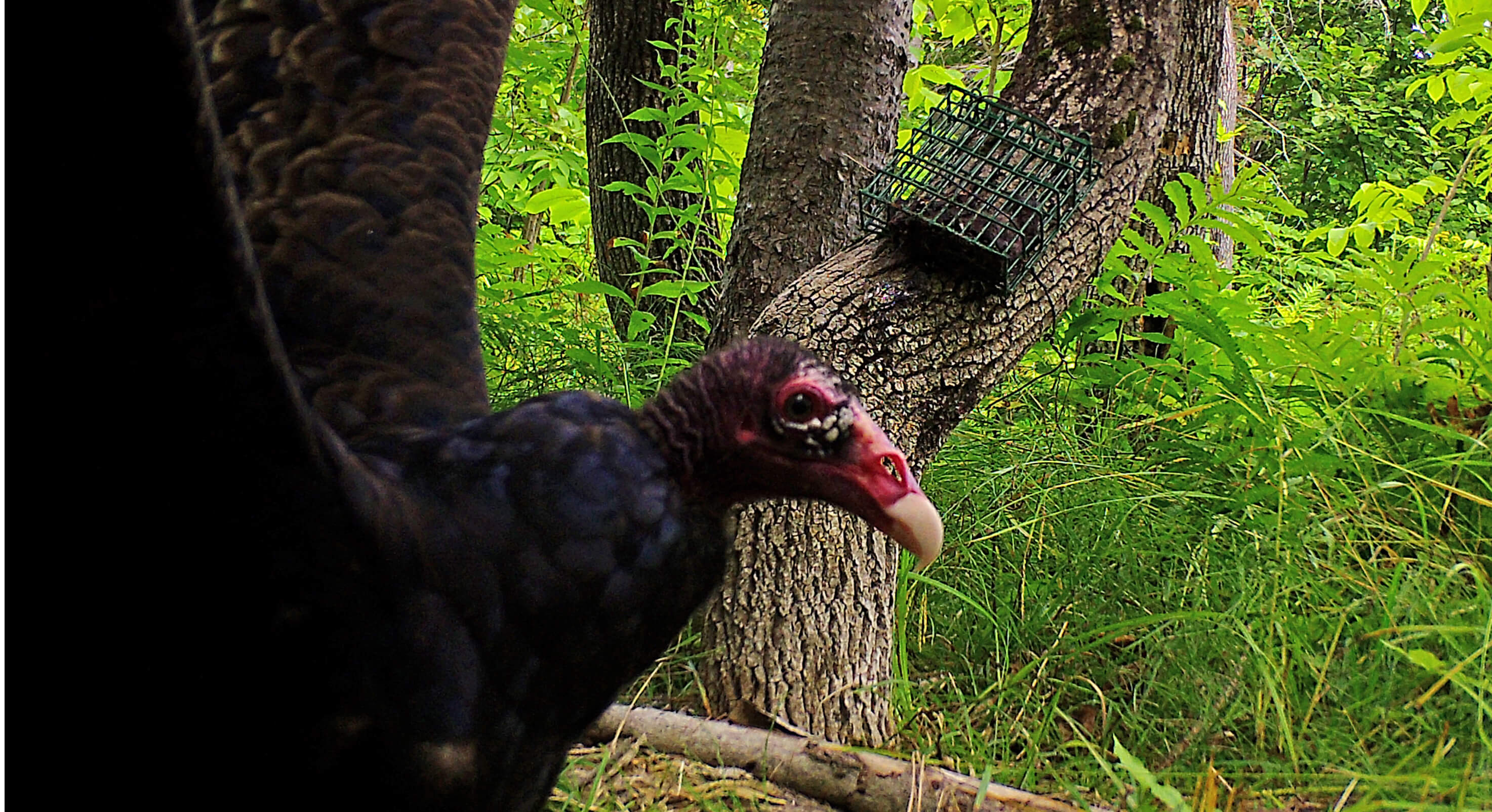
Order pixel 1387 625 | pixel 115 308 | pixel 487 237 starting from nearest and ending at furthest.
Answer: pixel 115 308, pixel 1387 625, pixel 487 237

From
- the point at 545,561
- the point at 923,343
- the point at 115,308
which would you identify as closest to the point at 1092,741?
the point at 923,343

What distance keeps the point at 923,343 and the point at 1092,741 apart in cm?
85

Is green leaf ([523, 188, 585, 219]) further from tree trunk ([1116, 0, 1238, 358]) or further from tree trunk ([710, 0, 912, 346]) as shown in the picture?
tree trunk ([1116, 0, 1238, 358])

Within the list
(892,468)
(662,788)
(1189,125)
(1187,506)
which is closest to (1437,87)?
(1189,125)

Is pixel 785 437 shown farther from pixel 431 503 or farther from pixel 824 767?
pixel 824 767

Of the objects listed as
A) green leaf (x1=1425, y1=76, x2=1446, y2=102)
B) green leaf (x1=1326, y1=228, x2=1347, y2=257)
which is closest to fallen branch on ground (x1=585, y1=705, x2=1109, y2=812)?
green leaf (x1=1326, y1=228, x2=1347, y2=257)

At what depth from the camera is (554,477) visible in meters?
1.08

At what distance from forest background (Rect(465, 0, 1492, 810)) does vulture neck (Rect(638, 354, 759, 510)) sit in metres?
0.73

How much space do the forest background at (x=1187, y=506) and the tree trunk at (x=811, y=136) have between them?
160mm

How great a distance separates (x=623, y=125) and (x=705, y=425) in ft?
9.49

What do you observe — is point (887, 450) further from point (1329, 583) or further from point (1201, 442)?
point (1201, 442)

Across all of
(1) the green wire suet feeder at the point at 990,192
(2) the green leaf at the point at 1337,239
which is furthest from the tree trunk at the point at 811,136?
(2) the green leaf at the point at 1337,239

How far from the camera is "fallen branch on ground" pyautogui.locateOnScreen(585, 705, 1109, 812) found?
191 cm

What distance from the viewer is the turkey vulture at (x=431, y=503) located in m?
0.83
